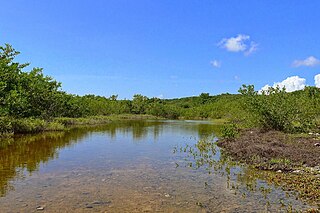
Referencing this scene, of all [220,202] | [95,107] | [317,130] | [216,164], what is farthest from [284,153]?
→ [95,107]

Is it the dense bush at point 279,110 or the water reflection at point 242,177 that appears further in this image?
the dense bush at point 279,110

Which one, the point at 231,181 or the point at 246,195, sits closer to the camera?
the point at 246,195

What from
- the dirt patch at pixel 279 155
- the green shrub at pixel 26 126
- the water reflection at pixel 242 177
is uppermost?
the green shrub at pixel 26 126

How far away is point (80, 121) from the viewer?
5019 centimetres

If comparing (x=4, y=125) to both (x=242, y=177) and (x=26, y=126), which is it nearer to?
(x=26, y=126)

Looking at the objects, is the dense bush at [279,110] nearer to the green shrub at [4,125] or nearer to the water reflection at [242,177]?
the water reflection at [242,177]

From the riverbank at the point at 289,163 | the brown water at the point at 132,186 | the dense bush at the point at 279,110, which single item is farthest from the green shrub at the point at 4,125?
the dense bush at the point at 279,110

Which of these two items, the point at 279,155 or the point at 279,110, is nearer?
the point at 279,155

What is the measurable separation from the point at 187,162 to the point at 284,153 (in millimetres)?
4917

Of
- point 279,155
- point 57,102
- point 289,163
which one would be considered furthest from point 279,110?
point 57,102

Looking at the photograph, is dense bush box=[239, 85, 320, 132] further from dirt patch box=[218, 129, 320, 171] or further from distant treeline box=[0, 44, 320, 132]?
dirt patch box=[218, 129, 320, 171]

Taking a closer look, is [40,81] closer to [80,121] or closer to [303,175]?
[80,121]

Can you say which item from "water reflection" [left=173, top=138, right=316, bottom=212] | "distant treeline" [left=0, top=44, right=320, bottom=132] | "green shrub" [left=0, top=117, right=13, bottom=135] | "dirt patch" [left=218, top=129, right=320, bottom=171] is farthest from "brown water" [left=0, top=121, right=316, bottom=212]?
"distant treeline" [left=0, top=44, right=320, bottom=132]

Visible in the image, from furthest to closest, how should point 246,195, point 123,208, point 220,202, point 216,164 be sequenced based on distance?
point 216,164, point 246,195, point 220,202, point 123,208
